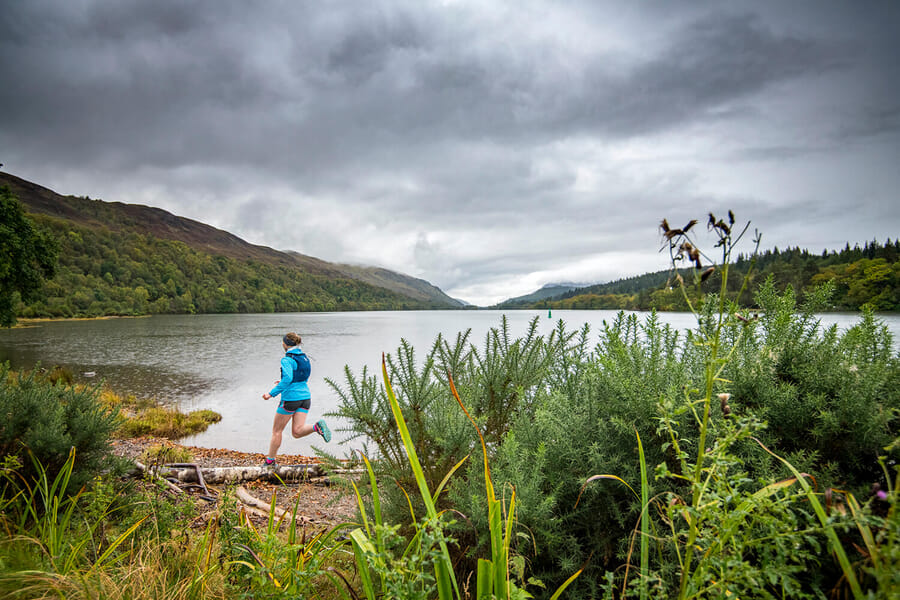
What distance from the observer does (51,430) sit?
3523 millimetres

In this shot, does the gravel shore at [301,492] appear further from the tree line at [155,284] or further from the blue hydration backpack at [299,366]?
the tree line at [155,284]

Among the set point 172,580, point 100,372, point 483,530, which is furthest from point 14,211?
point 483,530

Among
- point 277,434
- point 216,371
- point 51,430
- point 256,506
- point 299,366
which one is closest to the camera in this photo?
point 51,430

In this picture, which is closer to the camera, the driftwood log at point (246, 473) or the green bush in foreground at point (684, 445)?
the green bush in foreground at point (684, 445)

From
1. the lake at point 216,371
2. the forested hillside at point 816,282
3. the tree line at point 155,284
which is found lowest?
the lake at point 216,371

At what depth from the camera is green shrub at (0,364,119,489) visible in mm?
3533

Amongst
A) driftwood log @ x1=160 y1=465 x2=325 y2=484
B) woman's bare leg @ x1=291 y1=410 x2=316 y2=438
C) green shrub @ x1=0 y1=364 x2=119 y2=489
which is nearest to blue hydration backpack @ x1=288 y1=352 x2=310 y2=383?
woman's bare leg @ x1=291 y1=410 x2=316 y2=438

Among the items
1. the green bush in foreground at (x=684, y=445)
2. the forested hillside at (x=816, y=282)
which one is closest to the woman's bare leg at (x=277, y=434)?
the green bush in foreground at (x=684, y=445)

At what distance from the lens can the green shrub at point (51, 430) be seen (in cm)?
353

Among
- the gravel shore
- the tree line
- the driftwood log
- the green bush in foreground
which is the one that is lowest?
the gravel shore

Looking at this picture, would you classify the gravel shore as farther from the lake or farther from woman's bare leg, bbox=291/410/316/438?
the lake

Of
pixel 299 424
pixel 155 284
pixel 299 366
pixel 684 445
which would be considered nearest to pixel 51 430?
pixel 684 445

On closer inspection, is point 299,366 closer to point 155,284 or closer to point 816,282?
point 816,282

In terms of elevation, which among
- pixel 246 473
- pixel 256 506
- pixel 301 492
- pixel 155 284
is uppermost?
pixel 155 284
